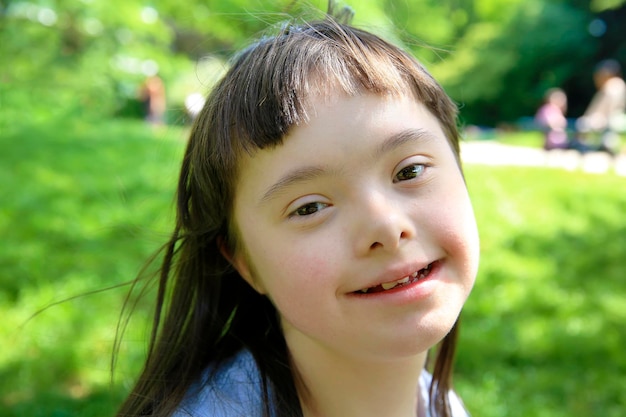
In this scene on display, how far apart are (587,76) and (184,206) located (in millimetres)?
25383

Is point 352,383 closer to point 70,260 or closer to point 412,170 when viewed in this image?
point 412,170

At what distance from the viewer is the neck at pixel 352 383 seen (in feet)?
4.70

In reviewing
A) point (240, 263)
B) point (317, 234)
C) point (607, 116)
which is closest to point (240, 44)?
point (240, 263)

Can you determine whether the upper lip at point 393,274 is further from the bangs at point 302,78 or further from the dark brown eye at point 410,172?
the bangs at point 302,78

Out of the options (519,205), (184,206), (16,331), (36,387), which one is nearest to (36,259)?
(16,331)

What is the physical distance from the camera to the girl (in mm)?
1235

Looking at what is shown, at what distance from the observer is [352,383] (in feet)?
4.75

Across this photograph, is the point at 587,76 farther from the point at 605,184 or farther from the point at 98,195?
the point at 98,195

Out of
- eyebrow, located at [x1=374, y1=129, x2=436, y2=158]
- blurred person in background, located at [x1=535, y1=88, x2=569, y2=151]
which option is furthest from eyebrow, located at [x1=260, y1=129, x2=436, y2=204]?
blurred person in background, located at [x1=535, y1=88, x2=569, y2=151]

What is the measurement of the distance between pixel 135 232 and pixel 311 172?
213 centimetres

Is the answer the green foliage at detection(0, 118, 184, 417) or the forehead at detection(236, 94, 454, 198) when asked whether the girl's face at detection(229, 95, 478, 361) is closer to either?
the forehead at detection(236, 94, 454, 198)

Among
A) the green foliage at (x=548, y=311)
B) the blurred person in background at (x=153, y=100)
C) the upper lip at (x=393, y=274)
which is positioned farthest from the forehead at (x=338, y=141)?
the blurred person in background at (x=153, y=100)

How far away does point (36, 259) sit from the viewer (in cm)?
379

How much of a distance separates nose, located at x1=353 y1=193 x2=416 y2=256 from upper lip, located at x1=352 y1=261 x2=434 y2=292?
0.04 metres
